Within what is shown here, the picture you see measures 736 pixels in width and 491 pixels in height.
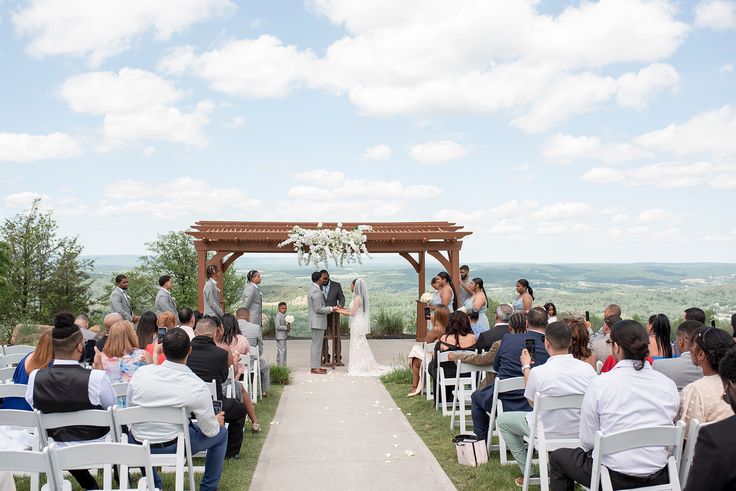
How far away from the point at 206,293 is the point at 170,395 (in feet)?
25.3

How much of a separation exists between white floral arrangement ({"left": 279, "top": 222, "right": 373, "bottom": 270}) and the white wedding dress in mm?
1022

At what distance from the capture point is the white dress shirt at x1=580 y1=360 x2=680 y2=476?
153 inches

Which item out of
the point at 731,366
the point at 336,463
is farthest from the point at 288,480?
the point at 731,366

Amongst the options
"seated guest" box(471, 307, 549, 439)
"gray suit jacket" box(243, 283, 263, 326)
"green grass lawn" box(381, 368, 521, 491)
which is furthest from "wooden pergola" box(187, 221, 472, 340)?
"seated guest" box(471, 307, 549, 439)

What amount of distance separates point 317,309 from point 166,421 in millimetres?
7491

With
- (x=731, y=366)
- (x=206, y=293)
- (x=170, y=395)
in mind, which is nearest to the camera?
(x=731, y=366)

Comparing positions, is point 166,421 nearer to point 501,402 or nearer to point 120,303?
point 501,402

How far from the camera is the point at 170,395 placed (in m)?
4.57

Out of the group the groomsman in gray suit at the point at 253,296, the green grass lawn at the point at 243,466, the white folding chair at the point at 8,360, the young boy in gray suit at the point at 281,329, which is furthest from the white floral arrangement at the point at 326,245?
the white folding chair at the point at 8,360

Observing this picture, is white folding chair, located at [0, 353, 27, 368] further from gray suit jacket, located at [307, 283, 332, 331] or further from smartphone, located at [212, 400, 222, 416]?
gray suit jacket, located at [307, 283, 332, 331]

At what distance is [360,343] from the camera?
12109 mm

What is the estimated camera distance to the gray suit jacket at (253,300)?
11859mm

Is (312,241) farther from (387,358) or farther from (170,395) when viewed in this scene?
(170,395)

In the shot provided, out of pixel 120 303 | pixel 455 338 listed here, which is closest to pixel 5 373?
pixel 455 338
